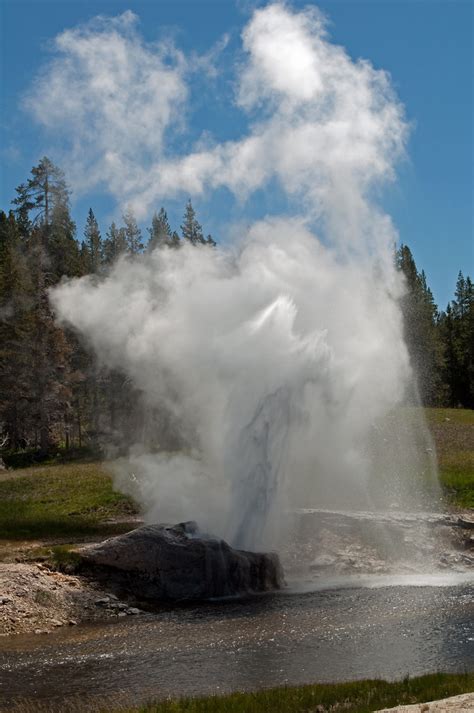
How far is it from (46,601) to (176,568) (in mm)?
4415

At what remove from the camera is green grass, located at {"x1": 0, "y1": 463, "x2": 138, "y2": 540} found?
34812 mm

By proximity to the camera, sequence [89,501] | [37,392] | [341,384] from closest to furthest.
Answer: [341,384], [89,501], [37,392]

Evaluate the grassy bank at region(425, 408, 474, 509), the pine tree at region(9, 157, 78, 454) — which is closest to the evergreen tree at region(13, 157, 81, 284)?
the pine tree at region(9, 157, 78, 454)

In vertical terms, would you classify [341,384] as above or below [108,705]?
above

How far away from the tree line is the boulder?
2647cm

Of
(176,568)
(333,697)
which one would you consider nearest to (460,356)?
(176,568)

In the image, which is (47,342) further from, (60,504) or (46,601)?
(46,601)

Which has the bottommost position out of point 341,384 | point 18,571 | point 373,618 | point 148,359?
point 373,618

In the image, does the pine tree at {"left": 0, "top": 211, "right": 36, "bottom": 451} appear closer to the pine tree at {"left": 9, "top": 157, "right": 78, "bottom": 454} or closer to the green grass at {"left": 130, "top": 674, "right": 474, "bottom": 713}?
the pine tree at {"left": 9, "top": 157, "right": 78, "bottom": 454}

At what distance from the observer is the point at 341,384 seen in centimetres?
3319

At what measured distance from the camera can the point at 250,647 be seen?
17031 millimetres

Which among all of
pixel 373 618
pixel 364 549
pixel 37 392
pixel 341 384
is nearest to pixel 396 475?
→ pixel 341 384

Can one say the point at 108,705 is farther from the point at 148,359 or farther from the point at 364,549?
the point at 148,359

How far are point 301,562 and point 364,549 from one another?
2.80 meters
